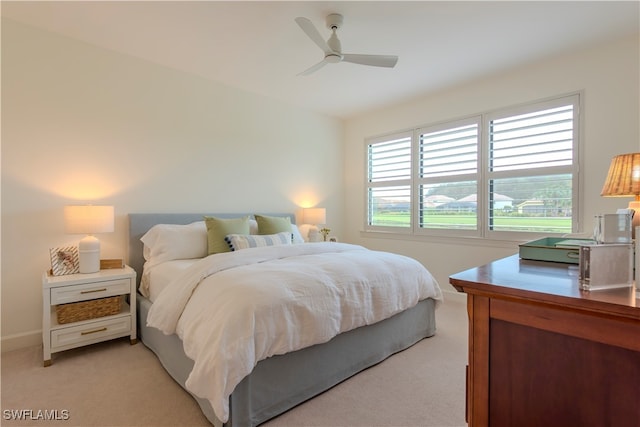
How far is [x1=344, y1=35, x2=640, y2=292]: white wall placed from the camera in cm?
273

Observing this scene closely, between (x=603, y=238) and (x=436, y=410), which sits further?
(x=436, y=410)

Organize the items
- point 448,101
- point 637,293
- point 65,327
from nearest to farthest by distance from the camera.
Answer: point 637,293
point 65,327
point 448,101

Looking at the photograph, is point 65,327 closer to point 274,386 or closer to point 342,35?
point 274,386

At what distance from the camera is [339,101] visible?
427 cm

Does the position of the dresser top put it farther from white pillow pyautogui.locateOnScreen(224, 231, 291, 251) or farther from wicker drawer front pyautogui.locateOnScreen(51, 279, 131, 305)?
wicker drawer front pyautogui.locateOnScreen(51, 279, 131, 305)

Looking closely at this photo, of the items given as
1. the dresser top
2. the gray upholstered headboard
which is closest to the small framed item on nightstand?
the gray upholstered headboard

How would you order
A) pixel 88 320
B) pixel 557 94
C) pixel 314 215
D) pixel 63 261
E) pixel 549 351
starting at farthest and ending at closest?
pixel 314 215 < pixel 557 94 < pixel 63 261 < pixel 88 320 < pixel 549 351

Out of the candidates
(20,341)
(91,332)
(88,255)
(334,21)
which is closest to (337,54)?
(334,21)

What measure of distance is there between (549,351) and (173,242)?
2.81 m

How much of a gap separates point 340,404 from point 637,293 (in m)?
1.56

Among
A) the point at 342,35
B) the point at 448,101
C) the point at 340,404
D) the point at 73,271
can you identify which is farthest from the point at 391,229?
the point at 73,271

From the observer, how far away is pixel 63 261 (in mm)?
2510

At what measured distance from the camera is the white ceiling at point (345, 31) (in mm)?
2301

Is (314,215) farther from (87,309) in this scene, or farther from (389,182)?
(87,309)
